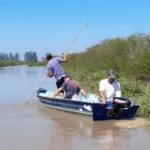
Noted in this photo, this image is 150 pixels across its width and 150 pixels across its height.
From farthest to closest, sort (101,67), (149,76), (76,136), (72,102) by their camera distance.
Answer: (101,67)
(149,76)
(72,102)
(76,136)

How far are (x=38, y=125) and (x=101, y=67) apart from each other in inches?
556

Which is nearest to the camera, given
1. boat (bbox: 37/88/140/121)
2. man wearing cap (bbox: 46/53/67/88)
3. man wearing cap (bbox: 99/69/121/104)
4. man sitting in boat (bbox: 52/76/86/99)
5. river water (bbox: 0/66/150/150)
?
river water (bbox: 0/66/150/150)

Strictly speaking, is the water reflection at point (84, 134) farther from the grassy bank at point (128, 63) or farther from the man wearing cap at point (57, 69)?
the grassy bank at point (128, 63)

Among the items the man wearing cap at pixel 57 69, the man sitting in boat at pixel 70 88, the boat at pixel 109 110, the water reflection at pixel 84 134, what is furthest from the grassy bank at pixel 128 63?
the man wearing cap at pixel 57 69

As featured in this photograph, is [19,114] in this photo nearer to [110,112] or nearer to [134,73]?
[110,112]

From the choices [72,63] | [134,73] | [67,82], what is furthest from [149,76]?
[72,63]

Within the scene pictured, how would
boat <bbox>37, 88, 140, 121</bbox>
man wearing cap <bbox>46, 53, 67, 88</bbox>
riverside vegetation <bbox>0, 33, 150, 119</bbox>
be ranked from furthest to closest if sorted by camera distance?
riverside vegetation <bbox>0, 33, 150, 119</bbox> < man wearing cap <bbox>46, 53, 67, 88</bbox> < boat <bbox>37, 88, 140, 121</bbox>

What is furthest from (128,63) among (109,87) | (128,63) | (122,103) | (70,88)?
(122,103)

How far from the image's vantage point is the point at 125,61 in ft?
67.0

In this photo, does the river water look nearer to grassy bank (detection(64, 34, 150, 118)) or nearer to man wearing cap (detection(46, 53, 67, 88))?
man wearing cap (detection(46, 53, 67, 88))

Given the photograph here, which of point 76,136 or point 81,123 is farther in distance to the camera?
point 81,123

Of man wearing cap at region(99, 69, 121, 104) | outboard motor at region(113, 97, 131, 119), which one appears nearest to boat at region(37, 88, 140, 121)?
outboard motor at region(113, 97, 131, 119)

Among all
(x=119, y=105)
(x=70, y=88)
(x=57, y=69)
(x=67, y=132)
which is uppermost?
(x=57, y=69)

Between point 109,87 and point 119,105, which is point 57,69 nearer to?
point 109,87
